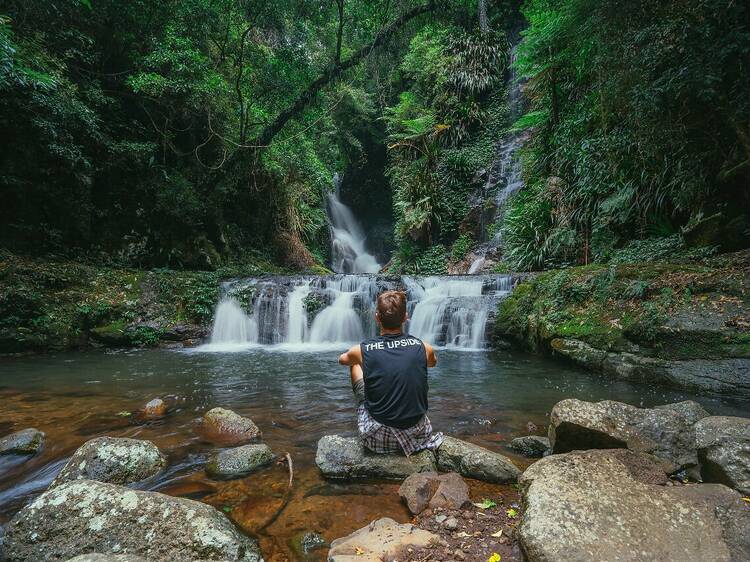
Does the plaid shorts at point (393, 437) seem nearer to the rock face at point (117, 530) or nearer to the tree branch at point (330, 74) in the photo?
the rock face at point (117, 530)

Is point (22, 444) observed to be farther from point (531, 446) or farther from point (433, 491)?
point (531, 446)

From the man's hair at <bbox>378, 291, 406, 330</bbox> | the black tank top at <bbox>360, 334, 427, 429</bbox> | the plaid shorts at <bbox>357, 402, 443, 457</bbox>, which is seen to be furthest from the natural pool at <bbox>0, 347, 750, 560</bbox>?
the man's hair at <bbox>378, 291, 406, 330</bbox>

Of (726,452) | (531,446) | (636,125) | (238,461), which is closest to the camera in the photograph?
(726,452)

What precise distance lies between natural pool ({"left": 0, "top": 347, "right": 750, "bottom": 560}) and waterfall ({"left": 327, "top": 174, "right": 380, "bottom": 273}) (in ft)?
43.5

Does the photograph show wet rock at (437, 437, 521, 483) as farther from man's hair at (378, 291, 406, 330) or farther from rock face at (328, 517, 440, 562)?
man's hair at (378, 291, 406, 330)

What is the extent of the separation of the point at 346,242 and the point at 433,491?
2065 cm

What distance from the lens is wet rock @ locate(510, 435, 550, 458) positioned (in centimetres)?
309

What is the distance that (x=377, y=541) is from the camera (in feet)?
6.18

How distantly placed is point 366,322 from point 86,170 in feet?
26.9

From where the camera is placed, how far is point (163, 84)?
962 cm

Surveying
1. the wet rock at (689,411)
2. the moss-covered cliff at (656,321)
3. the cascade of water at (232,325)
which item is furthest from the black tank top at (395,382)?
the cascade of water at (232,325)

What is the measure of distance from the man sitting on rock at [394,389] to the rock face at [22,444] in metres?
2.84

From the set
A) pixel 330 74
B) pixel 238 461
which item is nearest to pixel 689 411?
pixel 238 461

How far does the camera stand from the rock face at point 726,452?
2127 mm
